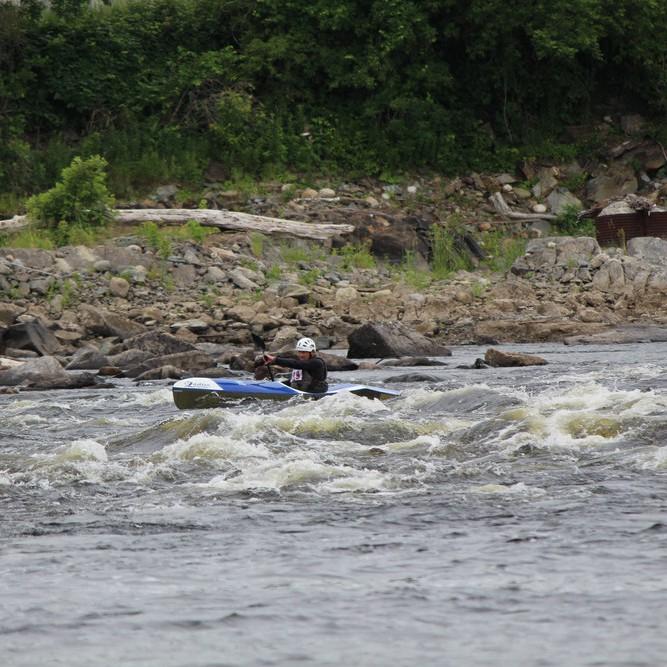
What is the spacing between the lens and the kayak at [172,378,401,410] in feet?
44.3

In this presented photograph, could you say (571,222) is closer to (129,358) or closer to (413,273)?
(413,273)

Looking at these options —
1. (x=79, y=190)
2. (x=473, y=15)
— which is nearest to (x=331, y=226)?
(x=79, y=190)

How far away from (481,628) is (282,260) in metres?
21.2

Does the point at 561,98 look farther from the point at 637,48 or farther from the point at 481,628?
the point at 481,628

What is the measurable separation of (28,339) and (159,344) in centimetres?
237

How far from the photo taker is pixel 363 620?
17.4ft

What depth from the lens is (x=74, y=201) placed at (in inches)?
1027

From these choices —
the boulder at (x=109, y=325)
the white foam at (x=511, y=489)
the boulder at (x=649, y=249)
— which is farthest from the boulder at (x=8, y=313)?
the white foam at (x=511, y=489)

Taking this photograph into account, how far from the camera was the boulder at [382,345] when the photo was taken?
20.0 meters

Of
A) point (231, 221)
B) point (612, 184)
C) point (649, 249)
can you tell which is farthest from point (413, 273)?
point (612, 184)

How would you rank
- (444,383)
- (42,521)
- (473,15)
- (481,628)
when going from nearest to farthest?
(481,628), (42,521), (444,383), (473,15)

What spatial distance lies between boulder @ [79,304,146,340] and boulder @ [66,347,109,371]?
2.13m

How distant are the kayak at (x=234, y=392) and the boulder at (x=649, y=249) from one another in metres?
14.0

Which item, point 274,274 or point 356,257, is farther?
point 356,257
